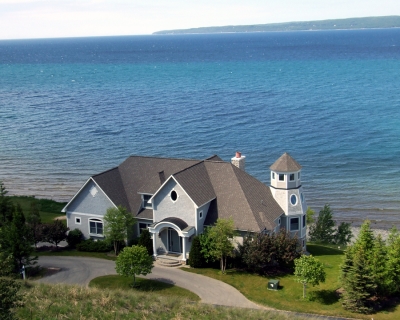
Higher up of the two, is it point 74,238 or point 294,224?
point 294,224

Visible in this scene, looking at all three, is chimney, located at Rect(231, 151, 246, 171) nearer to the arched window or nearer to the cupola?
the cupola

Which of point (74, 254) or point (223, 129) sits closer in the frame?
point (74, 254)

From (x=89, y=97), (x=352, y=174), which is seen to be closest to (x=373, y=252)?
(x=352, y=174)

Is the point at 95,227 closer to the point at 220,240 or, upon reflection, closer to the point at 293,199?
the point at 220,240

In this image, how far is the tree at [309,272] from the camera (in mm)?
34406

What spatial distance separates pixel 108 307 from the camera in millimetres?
27750

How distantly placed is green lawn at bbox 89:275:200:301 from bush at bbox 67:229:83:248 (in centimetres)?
775

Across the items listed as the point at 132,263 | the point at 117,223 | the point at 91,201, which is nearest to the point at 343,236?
the point at 117,223

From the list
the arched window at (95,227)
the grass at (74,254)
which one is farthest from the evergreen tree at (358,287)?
the arched window at (95,227)

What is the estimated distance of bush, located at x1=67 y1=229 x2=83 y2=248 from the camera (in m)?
44.7

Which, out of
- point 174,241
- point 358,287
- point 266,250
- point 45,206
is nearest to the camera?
point 358,287

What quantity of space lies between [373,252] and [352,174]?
1554 inches

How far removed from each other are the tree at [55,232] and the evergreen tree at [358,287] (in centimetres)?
2292

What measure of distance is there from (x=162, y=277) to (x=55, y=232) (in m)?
10.8
